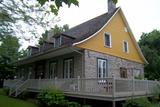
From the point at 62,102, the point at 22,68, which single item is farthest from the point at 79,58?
the point at 22,68

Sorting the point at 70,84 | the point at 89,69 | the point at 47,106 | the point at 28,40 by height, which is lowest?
the point at 47,106

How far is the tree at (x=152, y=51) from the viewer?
28031 millimetres

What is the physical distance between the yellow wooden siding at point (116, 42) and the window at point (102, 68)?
2.74 feet

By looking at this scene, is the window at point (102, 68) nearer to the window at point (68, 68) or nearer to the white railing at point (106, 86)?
the window at point (68, 68)

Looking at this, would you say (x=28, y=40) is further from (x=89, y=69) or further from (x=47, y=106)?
(x=89, y=69)

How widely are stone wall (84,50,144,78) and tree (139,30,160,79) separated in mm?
6351

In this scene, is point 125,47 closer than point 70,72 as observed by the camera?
No

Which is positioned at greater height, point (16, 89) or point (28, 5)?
point (28, 5)

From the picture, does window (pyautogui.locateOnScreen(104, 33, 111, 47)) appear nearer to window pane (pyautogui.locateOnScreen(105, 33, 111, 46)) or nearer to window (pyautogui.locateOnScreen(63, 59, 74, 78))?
window pane (pyautogui.locateOnScreen(105, 33, 111, 46))

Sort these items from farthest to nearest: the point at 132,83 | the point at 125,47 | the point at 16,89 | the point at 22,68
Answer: the point at 22,68
the point at 125,47
the point at 16,89
the point at 132,83

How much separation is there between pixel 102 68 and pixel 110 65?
1.09 meters

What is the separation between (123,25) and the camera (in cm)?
2081

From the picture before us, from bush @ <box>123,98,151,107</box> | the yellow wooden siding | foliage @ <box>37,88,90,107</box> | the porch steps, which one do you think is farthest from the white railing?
the porch steps

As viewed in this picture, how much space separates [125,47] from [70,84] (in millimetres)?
9099
